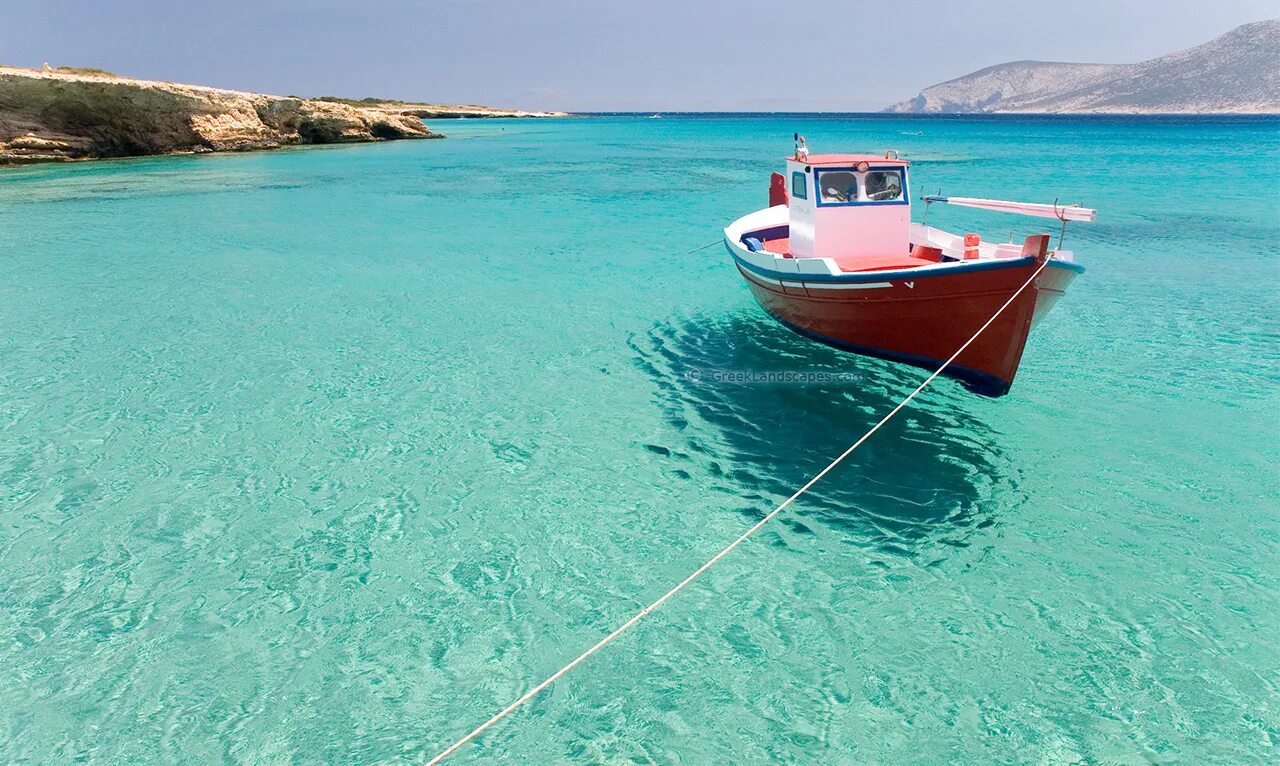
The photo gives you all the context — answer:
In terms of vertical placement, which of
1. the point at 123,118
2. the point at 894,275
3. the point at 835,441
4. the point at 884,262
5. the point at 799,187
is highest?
the point at 123,118

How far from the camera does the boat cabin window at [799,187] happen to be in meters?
13.4

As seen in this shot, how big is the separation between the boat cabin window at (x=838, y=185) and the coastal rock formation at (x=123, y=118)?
5896 centimetres

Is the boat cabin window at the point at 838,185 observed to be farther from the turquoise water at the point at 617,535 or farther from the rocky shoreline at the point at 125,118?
the rocky shoreline at the point at 125,118

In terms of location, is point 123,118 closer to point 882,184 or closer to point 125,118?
point 125,118

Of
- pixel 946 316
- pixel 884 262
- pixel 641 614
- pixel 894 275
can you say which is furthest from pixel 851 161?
pixel 641 614

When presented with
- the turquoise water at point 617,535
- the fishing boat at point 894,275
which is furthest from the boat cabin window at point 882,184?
the turquoise water at point 617,535

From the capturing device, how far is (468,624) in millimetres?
6633

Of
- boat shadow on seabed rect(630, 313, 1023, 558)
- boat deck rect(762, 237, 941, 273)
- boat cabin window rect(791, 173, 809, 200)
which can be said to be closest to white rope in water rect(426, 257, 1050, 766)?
boat shadow on seabed rect(630, 313, 1023, 558)

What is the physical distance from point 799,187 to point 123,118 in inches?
2386

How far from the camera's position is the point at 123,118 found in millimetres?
54656

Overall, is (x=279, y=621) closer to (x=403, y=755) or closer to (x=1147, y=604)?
(x=403, y=755)

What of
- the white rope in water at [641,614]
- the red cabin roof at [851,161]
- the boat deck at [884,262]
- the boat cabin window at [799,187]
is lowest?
the white rope in water at [641,614]

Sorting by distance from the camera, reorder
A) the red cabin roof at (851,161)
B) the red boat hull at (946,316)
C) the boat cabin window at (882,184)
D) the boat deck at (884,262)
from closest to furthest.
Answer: the red boat hull at (946,316), the boat deck at (884,262), the red cabin roof at (851,161), the boat cabin window at (882,184)

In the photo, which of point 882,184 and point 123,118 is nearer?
point 882,184
